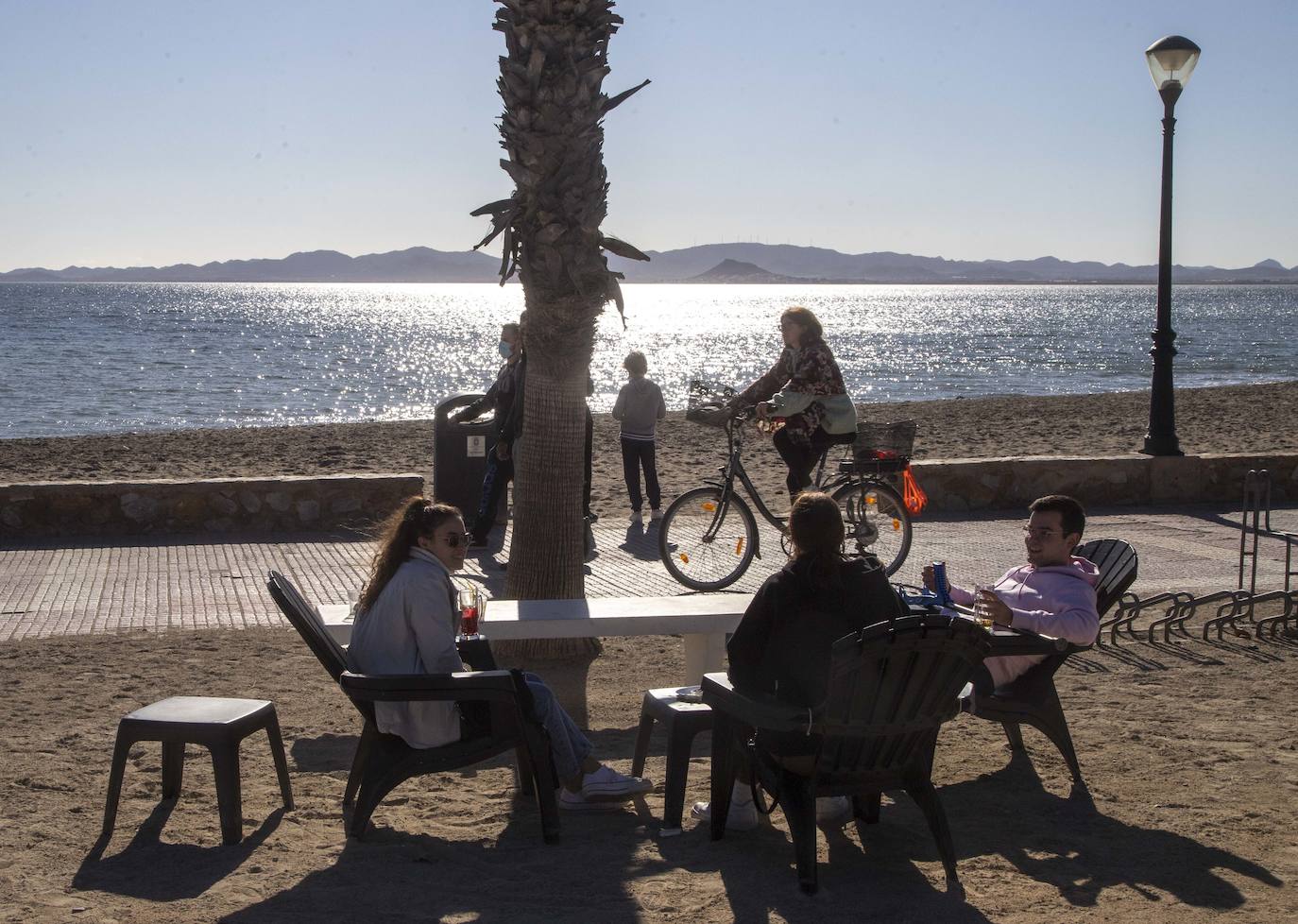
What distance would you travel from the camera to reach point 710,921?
3.94m

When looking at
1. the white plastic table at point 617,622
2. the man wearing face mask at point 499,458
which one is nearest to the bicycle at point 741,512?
the man wearing face mask at point 499,458

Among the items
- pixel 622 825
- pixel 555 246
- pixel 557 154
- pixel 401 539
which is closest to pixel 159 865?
pixel 401 539

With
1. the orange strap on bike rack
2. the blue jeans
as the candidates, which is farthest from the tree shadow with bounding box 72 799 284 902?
the orange strap on bike rack

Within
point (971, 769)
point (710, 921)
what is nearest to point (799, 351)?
point (971, 769)

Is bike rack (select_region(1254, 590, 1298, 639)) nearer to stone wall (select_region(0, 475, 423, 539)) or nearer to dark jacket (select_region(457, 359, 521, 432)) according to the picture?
dark jacket (select_region(457, 359, 521, 432))

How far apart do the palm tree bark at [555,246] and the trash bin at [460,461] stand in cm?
392

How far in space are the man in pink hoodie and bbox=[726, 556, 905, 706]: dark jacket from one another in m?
0.96

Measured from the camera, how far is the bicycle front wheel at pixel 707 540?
873 centimetres

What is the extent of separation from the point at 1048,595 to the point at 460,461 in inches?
276

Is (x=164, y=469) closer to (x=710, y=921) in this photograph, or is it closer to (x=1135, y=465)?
(x=1135, y=465)

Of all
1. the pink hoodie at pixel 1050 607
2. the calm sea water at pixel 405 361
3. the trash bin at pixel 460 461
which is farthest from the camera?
the calm sea water at pixel 405 361

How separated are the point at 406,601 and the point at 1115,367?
57.4m

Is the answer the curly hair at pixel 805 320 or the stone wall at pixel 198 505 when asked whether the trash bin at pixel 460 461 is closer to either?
the stone wall at pixel 198 505

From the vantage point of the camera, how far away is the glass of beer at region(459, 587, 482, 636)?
5.39 metres
